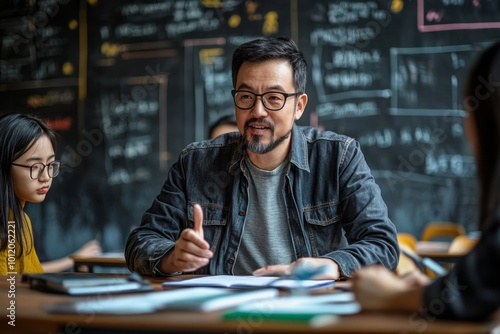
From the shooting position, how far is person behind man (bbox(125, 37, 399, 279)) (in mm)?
2234

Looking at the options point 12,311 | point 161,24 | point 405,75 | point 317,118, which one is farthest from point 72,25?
point 12,311

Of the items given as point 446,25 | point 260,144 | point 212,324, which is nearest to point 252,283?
point 212,324

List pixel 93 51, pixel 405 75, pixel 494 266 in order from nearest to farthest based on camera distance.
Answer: pixel 494 266 → pixel 405 75 → pixel 93 51

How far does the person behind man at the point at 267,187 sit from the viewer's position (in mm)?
2234

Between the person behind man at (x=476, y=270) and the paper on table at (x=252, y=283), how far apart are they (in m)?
0.35

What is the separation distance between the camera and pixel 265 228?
230 centimetres

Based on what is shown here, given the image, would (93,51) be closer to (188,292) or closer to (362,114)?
(362,114)

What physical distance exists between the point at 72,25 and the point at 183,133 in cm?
124

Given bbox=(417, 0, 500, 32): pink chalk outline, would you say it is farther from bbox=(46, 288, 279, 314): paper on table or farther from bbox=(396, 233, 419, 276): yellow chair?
bbox=(46, 288, 279, 314): paper on table

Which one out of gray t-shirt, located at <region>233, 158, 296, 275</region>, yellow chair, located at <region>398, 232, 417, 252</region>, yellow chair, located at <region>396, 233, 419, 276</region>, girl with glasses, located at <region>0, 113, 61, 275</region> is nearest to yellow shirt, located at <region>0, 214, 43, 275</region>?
girl with glasses, located at <region>0, 113, 61, 275</region>

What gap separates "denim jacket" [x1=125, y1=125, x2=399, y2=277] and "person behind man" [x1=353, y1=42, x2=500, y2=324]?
34.7 inches

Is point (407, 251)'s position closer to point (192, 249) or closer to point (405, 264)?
point (405, 264)

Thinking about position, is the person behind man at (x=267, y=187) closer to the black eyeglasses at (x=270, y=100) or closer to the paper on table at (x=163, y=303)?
the black eyeglasses at (x=270, y=100)

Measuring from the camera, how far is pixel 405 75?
431cm
